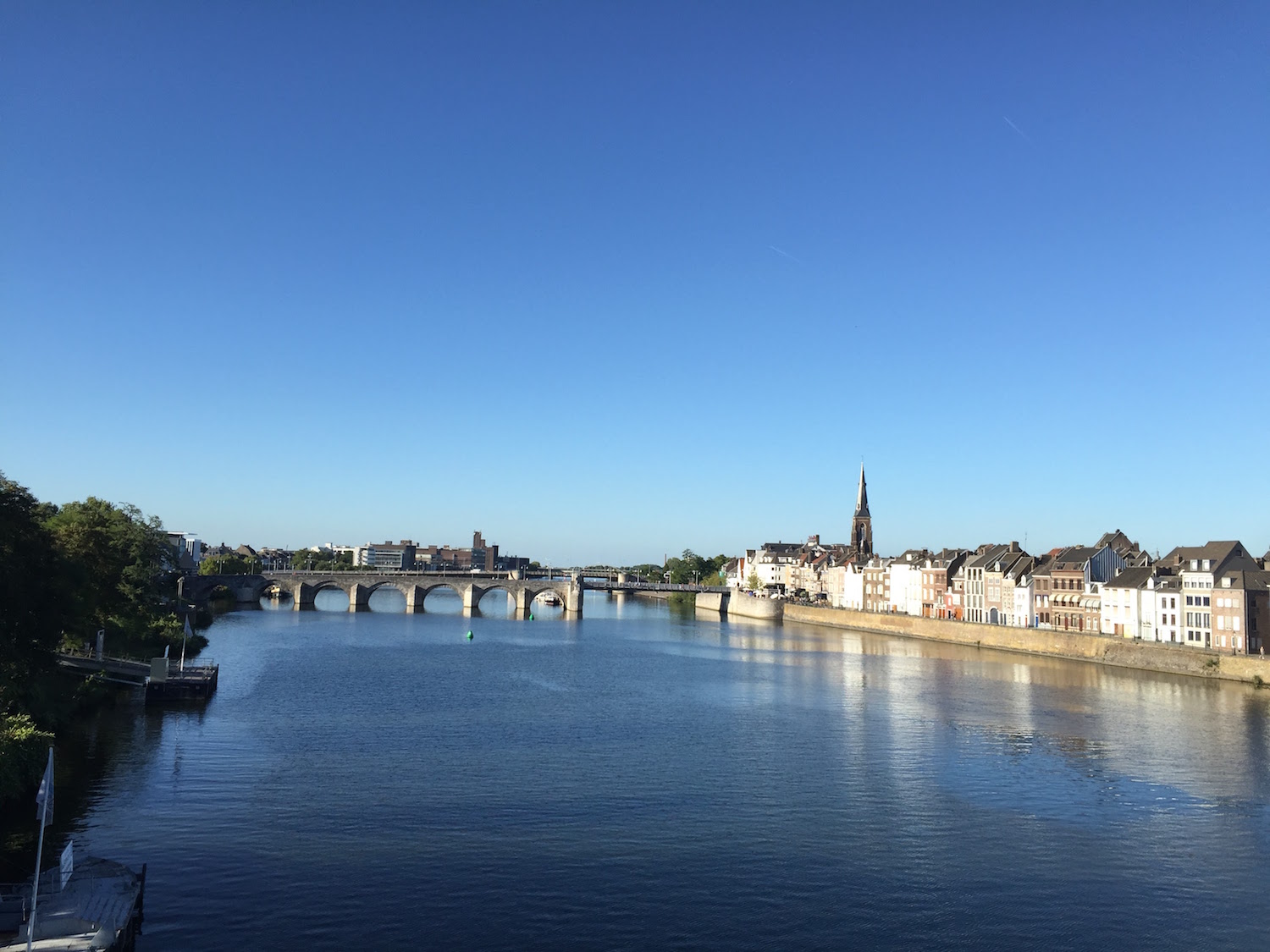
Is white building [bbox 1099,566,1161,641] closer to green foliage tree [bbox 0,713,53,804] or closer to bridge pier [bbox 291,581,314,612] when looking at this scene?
green foliage tree [bbox 0,713,53,804]

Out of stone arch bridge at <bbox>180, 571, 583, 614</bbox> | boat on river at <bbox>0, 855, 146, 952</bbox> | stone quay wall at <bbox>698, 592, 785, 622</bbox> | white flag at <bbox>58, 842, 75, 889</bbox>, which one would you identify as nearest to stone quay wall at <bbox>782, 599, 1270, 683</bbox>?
stone quay wall at <bbox>698, 592, 785, 622</bbox>

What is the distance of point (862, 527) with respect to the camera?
191250 millimetres

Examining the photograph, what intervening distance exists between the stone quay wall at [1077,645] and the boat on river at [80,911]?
7920 cm

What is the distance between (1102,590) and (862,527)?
288ft

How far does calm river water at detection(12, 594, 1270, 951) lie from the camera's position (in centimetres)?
2578

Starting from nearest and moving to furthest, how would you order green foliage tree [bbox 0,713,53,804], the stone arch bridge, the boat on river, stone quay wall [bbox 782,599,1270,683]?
the boat on river, green foliage tree [bbox 0,713,53,804], stone quay wall [bbox 782,599,1270,683], the stone arch bridge

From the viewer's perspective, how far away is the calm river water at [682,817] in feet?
84.6

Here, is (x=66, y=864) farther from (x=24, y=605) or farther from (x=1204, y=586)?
(x=1204, y=586)

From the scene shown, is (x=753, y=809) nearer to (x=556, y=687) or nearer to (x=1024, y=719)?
(x=1024, y=719)

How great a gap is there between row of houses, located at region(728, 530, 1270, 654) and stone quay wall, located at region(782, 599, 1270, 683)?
395cm

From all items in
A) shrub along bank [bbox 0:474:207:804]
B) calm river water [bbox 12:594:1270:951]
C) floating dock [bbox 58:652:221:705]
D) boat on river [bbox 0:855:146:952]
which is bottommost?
calm river water [bbox 12:594:1270:951]

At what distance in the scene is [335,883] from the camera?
2733cm

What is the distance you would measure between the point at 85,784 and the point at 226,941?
17.6 metres

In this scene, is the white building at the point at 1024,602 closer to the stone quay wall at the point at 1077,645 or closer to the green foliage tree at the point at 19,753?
the stone quay wall at the point at 1077,645
